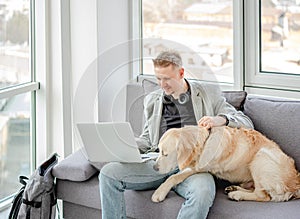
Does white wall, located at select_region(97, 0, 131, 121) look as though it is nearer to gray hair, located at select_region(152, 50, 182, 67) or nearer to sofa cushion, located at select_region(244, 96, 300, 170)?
gray hair, located at select_region(152, 50, 182, 67)

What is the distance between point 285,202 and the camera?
2.89 meters

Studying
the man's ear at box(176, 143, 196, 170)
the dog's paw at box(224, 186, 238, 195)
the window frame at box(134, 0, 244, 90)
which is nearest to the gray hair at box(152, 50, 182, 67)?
the man's ear at box(176, 143, 196, 170)

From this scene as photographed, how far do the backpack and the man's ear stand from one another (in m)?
0.75

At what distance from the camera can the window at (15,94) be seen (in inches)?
140

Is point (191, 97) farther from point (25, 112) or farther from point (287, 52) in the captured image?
point (25, 112)

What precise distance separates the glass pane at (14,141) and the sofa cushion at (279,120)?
1389 mm

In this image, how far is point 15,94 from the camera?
3609 mm

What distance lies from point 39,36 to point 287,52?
60.3 inches

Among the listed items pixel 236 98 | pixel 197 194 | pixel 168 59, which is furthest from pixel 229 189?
pixel 168 59

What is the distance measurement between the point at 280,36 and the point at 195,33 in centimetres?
58

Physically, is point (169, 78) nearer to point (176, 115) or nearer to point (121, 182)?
point (176, 115)

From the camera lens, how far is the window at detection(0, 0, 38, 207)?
3.54m

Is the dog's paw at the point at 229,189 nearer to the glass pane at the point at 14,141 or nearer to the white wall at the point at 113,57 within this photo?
the white wall at the point at 113,57

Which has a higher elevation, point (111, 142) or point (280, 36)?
point (280, 36)
